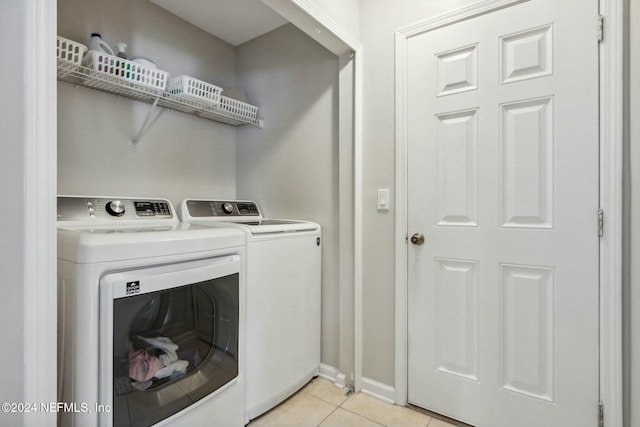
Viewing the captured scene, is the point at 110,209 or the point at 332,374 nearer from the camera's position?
the point at 110,209

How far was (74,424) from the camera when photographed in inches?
35.8

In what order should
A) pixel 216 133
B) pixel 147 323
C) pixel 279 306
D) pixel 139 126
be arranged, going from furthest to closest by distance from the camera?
pixel 216 133, pixel 139 126, pixel 279 306, pixel 147 323

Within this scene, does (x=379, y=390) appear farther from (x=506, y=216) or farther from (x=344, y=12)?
(x=344, y=12)

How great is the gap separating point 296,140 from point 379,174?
2.19 ft

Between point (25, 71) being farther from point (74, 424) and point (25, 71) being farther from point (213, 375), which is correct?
point (213, 375)

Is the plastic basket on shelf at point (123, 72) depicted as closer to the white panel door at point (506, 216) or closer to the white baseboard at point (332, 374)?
the white panel door at point (506, 216)

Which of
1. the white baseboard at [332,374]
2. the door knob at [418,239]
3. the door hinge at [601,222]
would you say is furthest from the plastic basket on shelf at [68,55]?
the door hinge at [601,222]

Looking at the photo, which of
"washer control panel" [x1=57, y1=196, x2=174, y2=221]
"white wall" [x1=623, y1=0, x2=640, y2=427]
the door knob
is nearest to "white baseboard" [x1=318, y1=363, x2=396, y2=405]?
the door knob

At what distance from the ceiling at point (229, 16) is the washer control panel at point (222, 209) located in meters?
1.25

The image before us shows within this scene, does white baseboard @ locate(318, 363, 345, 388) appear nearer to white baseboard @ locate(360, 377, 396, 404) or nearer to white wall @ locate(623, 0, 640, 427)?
white baseboard @ locate(360, 377, 396, 404)

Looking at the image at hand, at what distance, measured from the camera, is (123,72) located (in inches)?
59.1

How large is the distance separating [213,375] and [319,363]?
0.82 meters

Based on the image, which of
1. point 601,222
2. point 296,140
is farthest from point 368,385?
point 296,140

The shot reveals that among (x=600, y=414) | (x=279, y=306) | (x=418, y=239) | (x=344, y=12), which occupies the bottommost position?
(x=600, y=414)
